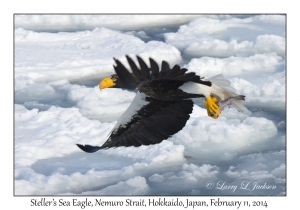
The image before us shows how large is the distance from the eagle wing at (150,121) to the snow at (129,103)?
2.01 feet

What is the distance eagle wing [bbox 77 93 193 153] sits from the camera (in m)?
4.89

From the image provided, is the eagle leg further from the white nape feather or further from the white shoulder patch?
the white shoulder patch

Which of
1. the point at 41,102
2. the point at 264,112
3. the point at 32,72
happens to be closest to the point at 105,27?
the point at 32,72

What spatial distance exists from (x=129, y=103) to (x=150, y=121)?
2093 mm

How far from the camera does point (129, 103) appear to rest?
7.01 m

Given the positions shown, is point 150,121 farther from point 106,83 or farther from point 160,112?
point 106,83

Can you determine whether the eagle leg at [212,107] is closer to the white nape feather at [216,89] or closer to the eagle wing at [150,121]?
the white nape feather at [216,89]

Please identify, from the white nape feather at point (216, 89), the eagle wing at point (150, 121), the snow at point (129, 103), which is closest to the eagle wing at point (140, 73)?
the white nape feather at point (216, 89)

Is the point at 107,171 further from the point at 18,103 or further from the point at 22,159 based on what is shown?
the point at 18,103

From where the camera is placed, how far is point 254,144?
19.3 feet

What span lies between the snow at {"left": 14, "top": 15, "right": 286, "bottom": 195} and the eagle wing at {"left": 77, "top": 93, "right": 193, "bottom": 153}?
61 centimetres

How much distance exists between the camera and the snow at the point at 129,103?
540cm

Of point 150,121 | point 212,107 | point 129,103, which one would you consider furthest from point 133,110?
point 129,103
